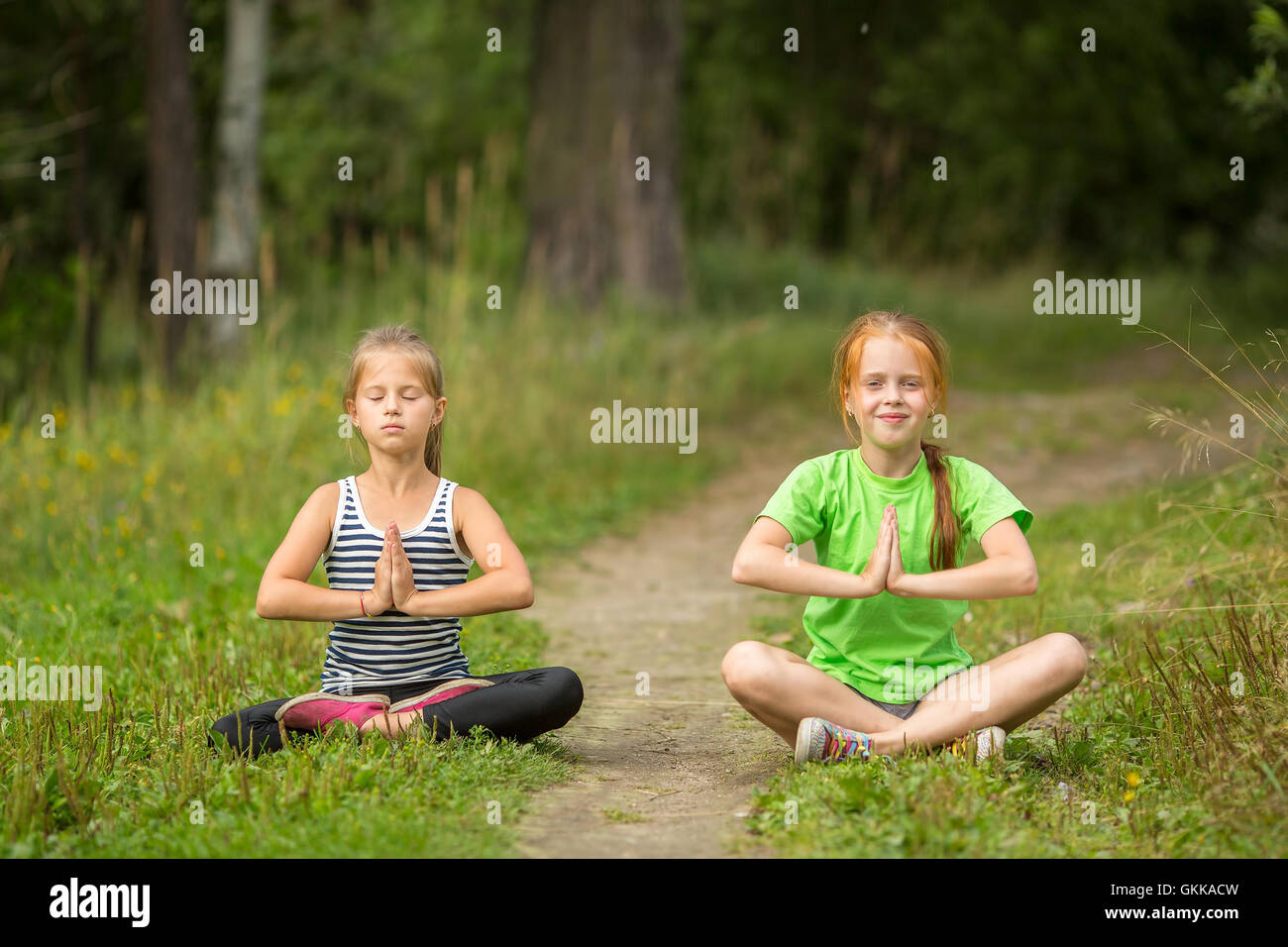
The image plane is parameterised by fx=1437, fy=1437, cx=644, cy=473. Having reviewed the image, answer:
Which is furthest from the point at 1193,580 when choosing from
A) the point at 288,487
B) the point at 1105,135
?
the point at 1105,135

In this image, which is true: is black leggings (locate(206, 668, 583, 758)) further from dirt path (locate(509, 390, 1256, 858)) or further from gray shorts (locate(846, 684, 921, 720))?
gray shorts (locate(846, 684, 921, 720))

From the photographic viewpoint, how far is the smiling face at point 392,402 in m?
4.18

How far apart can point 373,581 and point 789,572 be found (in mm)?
1237

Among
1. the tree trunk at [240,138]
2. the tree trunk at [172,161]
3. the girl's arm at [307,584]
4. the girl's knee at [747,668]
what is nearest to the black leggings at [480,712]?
the girl's arm at [307,584]

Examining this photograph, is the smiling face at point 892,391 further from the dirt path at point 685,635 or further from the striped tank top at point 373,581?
the striped tank top at point 373,581

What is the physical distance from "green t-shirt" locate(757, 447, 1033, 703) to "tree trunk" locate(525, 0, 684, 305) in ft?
28.3

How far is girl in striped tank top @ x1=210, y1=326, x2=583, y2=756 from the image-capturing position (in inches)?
163

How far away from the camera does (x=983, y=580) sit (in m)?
3.84

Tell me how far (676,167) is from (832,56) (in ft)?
33.9

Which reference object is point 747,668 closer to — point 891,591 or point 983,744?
point 891,591

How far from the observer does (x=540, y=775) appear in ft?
13.4

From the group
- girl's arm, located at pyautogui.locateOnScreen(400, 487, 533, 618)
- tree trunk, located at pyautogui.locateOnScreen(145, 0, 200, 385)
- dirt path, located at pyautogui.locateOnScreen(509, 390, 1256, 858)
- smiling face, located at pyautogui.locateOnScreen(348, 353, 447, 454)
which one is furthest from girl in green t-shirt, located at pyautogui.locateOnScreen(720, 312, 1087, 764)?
tree trunk, located at pyautogui.locateOnScreen(145, 0, 200, 385)

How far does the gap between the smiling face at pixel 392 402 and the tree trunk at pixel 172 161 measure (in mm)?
5885

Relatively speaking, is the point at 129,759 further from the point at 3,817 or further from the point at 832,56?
the point at 832,56
